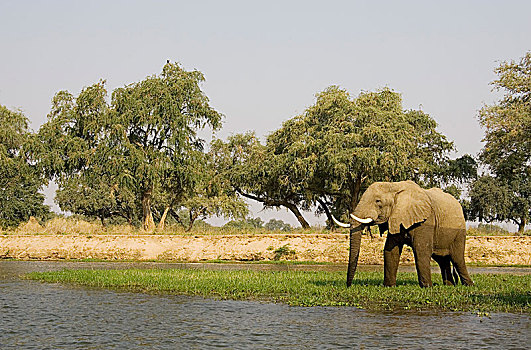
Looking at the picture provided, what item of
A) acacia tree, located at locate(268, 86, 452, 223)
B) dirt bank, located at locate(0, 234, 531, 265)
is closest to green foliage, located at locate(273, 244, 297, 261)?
dirt bank, located at locate(0, 234, 531, 265)

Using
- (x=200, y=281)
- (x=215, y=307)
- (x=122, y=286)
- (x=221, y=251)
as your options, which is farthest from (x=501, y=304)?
(x=221, y=251)

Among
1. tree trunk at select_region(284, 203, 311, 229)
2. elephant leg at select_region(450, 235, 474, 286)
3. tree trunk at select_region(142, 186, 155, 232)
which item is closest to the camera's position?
elephant leg at select_region(450, 235, 474, 286)

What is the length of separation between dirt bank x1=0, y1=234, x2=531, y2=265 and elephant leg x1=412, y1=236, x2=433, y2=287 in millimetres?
17543

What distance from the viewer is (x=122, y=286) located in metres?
23.2

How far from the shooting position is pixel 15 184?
66.1 m

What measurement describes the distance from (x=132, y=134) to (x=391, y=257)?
126 ft

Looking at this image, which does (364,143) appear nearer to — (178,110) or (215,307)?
(178,110)

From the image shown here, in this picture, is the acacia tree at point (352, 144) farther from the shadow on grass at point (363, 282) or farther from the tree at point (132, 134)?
the shadow on grass at point (363, 282)

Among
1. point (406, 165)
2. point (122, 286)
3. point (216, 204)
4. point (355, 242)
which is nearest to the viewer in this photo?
point (355, 242)

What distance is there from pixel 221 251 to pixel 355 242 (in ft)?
71.6

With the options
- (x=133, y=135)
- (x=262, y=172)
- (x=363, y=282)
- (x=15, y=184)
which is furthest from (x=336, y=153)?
(x=15, y=184)

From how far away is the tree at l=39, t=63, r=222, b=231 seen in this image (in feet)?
174

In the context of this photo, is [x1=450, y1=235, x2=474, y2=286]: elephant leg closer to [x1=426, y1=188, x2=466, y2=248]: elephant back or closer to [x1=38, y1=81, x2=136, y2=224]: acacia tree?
[x1=426, y1=188, x2=466, y2=248]: elephant back

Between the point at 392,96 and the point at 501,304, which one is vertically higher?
the point at 392,96
